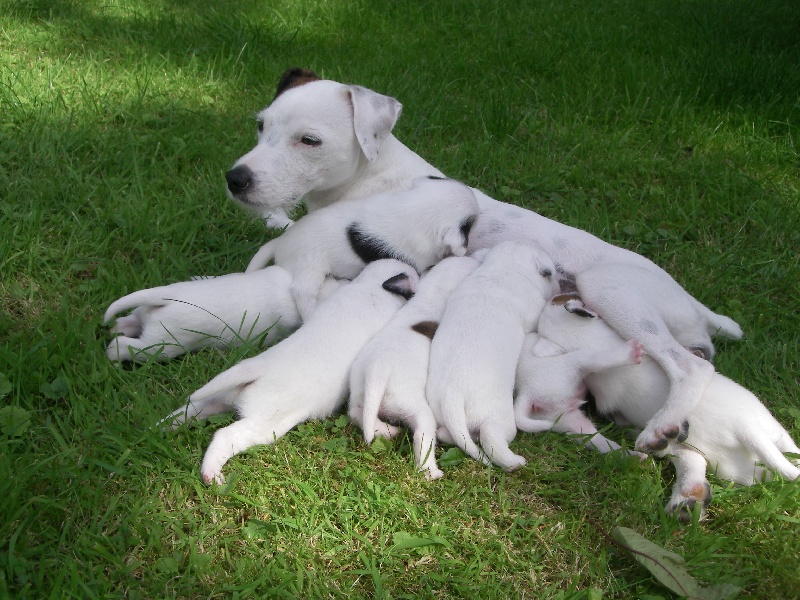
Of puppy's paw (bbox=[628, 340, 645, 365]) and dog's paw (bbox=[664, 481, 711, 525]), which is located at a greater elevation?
puppy's paw (bbox=[628, 340, 645, 365])

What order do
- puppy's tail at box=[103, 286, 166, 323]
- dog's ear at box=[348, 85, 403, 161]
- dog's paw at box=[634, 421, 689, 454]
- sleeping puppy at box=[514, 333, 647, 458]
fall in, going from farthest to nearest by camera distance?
dog's ear at box=[348, 85, 403, 161]
puppy's tail at box=[103, 286, 166, 323]
sleeping puppy at box=[514, 333, 647, 458]
dog's paw at box=[634, 421, 689, 454]

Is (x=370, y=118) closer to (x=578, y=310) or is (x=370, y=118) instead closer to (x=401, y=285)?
(x=401, y=285)

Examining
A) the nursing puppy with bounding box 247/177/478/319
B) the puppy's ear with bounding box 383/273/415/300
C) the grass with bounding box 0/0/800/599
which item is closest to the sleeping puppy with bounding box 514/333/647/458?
the grass with bounding box 0/0/800/599

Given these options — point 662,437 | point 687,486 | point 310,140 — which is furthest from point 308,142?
point 687,486

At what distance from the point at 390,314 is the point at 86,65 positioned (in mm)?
4063

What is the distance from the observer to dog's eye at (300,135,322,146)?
4078 mm

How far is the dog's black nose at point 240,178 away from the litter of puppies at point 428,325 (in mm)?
10

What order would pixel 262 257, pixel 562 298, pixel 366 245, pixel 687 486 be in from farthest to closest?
pixel 262 257
pixel 366 245
pixel 562 298
pixel 687 486

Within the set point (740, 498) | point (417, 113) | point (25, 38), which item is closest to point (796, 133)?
point (417, 113)

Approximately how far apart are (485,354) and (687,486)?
0.95 metres

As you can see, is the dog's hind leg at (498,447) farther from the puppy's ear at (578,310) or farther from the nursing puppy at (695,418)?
the puppy's ear at (578,310)

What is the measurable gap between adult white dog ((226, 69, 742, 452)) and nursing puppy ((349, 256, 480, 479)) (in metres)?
0.92

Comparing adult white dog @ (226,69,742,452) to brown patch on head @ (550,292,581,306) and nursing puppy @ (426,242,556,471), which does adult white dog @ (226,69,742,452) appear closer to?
brown patch on head @ (550,292,581,306)

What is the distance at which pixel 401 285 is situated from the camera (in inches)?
150
